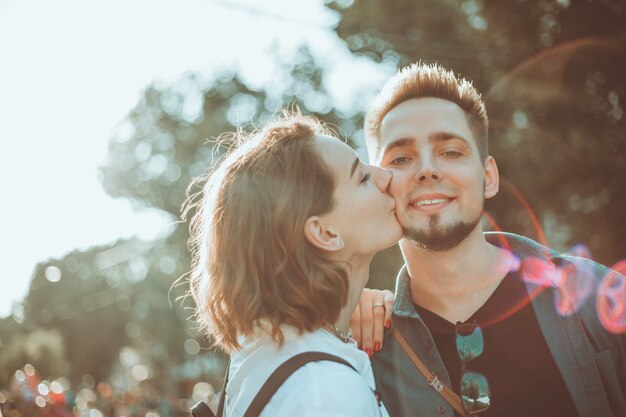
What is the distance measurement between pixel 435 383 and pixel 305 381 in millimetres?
1467

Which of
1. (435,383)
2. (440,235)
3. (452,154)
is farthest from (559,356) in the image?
(452,154)

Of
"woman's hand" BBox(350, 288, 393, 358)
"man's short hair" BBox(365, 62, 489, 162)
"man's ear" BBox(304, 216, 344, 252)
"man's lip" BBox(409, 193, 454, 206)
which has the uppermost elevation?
"man's short hair" BBox(365, 62, 489, 162)

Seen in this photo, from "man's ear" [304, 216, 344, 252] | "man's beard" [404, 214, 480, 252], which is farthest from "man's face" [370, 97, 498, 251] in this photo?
"man's ear" [304, 216, 344, 252]

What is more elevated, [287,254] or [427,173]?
[427,173]

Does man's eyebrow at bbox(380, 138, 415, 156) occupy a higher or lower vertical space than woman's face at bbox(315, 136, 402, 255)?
higher

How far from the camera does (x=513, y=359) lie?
11.4 feet

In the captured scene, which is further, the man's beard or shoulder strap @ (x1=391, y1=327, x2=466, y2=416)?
the man's beard

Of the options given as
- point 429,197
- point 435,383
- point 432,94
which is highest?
point 432,94

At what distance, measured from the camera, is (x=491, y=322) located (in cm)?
363

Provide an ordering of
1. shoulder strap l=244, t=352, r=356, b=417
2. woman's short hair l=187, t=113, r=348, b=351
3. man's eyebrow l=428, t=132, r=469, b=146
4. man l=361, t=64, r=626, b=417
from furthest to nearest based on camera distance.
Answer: man's eyebrow l=428, t=132, r=469, b=146, man l=361, t=64, r=626, b=417, woman's short hair l=187, t=113, r=348, b=351, shoulder strap l=244, t=352, r=356, b=417

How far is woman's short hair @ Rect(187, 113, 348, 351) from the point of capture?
267 cm

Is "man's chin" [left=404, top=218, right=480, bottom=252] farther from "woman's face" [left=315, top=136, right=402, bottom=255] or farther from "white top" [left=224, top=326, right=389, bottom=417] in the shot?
"white top" [left=224, top=326, right=389, bottom=417]

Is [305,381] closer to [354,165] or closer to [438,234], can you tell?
[354,165]

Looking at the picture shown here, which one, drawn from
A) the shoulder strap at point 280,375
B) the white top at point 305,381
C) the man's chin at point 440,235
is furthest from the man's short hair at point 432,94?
the shoulder strap at point 280,375
